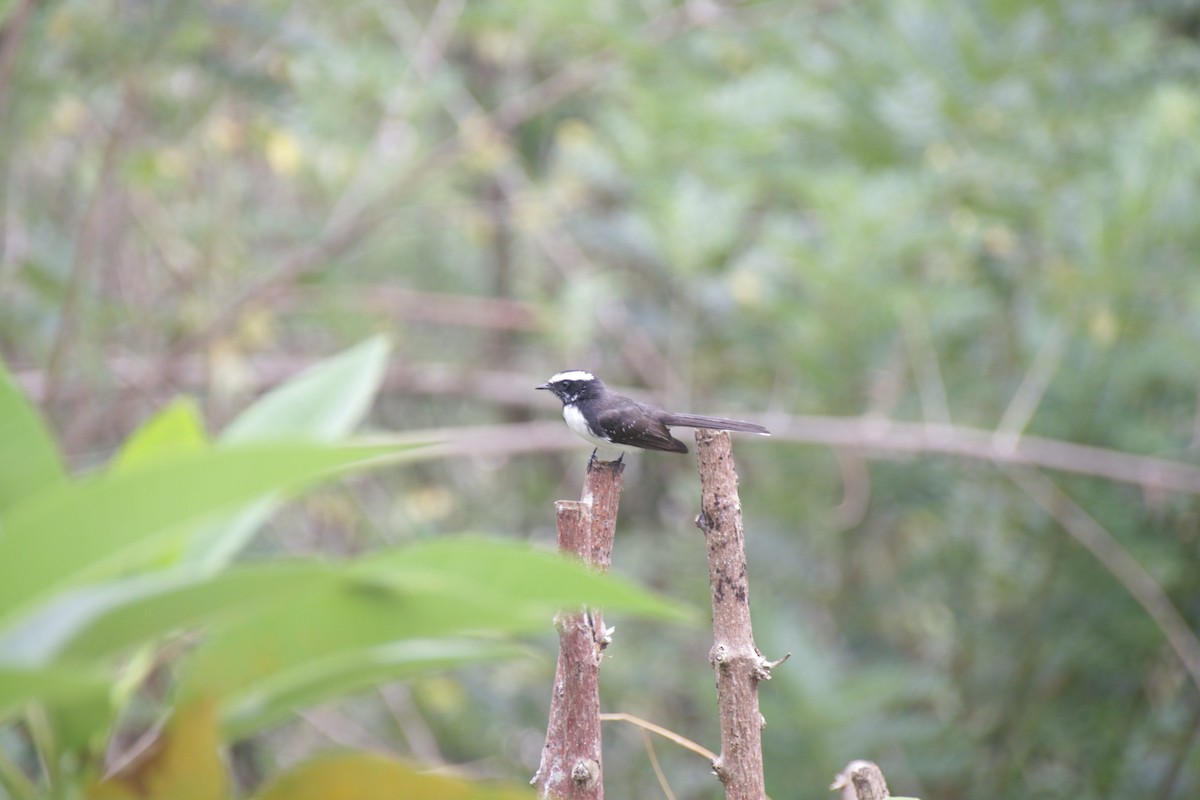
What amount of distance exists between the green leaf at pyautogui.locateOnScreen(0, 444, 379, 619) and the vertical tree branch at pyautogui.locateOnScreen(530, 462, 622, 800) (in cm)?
59

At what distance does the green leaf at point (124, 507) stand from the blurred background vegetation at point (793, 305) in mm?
3441

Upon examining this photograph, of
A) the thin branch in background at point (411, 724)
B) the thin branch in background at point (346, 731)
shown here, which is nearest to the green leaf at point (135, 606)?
→ the thin branch in background at point (411, 724)

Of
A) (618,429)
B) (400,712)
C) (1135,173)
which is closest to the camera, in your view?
(618,429)

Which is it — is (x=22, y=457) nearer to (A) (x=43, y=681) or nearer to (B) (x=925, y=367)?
(A) (x=43, y=681)

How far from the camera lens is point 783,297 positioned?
498 cm

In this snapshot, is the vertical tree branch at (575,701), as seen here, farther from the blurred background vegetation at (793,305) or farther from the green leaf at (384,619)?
the blurred background vegetation at (793,305)

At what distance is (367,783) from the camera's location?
2.83 feet

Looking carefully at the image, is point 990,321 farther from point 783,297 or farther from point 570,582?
point 570,582

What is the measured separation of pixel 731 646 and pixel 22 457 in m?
0.80

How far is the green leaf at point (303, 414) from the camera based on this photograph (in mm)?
1128

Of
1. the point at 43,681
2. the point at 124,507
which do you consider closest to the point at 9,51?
the point at 124,507

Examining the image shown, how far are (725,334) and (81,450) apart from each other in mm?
3021

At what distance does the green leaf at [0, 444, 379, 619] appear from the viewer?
0.76 metres

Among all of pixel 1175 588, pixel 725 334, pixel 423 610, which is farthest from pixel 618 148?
pixel 423 610
